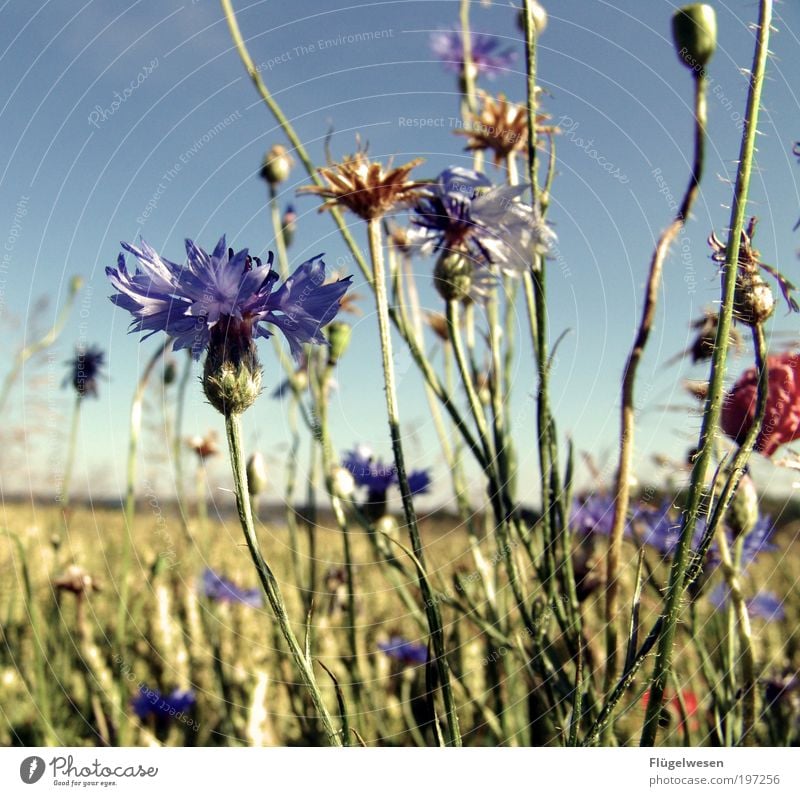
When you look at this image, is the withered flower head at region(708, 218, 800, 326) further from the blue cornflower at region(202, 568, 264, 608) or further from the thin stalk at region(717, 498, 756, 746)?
the blue cornflower at region(202, 568, 264, 608)

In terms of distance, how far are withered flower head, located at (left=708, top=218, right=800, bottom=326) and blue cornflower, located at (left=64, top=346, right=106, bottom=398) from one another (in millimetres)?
702

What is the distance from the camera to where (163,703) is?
2.80 ft

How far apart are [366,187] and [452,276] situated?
9 cm

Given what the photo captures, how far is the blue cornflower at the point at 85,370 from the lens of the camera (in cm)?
88

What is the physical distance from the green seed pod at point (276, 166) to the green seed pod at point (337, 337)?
273 mm

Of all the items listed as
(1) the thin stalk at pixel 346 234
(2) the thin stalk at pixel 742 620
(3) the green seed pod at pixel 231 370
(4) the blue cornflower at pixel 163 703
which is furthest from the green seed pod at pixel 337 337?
(4) the blue cornflower at pixel 163 703

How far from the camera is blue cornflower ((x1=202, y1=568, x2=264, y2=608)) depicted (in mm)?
1067

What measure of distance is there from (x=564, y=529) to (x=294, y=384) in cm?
33

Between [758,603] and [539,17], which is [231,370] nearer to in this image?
[539,17]

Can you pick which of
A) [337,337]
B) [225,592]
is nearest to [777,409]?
[337,337]

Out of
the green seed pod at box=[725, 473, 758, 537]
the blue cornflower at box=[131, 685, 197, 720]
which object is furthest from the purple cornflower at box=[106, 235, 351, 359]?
the blue cornflower at box=[131, 685, 197, 720]

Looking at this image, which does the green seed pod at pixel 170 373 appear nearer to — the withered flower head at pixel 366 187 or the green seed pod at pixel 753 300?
the withered flower head at pixel 366 187
